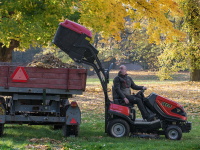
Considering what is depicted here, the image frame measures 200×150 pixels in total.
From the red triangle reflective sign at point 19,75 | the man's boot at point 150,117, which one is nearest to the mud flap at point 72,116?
the red triangle reflective sign at point 19,75

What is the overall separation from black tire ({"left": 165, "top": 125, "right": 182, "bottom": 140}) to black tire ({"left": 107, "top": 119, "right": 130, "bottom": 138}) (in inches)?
37.9

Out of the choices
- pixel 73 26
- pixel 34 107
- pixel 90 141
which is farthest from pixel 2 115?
pixel 73 26

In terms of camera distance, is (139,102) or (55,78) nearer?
(55,78)

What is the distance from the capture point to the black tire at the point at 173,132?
7072 mm

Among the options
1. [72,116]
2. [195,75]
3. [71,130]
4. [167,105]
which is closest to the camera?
[72,116]

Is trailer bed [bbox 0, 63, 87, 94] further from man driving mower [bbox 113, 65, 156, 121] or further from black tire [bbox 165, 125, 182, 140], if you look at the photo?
black tire [bbox 165, 125, 182, 140]

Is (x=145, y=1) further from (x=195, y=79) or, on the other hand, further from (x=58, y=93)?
(x=195, y=79)

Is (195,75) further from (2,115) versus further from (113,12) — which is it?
(2,115)

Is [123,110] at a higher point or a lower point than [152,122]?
higher

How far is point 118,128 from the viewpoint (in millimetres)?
7090

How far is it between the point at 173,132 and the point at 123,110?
1.31 meters

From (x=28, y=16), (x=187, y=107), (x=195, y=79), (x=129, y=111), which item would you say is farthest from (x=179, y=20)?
(x=129, y=111)

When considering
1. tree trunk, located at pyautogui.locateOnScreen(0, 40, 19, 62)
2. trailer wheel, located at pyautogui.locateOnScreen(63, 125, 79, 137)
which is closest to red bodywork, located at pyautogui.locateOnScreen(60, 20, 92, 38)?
trailer wheel, located at pyautogui.locateOnScreen(63, 125, 79, 137)

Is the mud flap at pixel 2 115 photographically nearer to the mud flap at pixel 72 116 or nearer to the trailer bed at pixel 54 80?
the trailer bed at pixel 54 80
